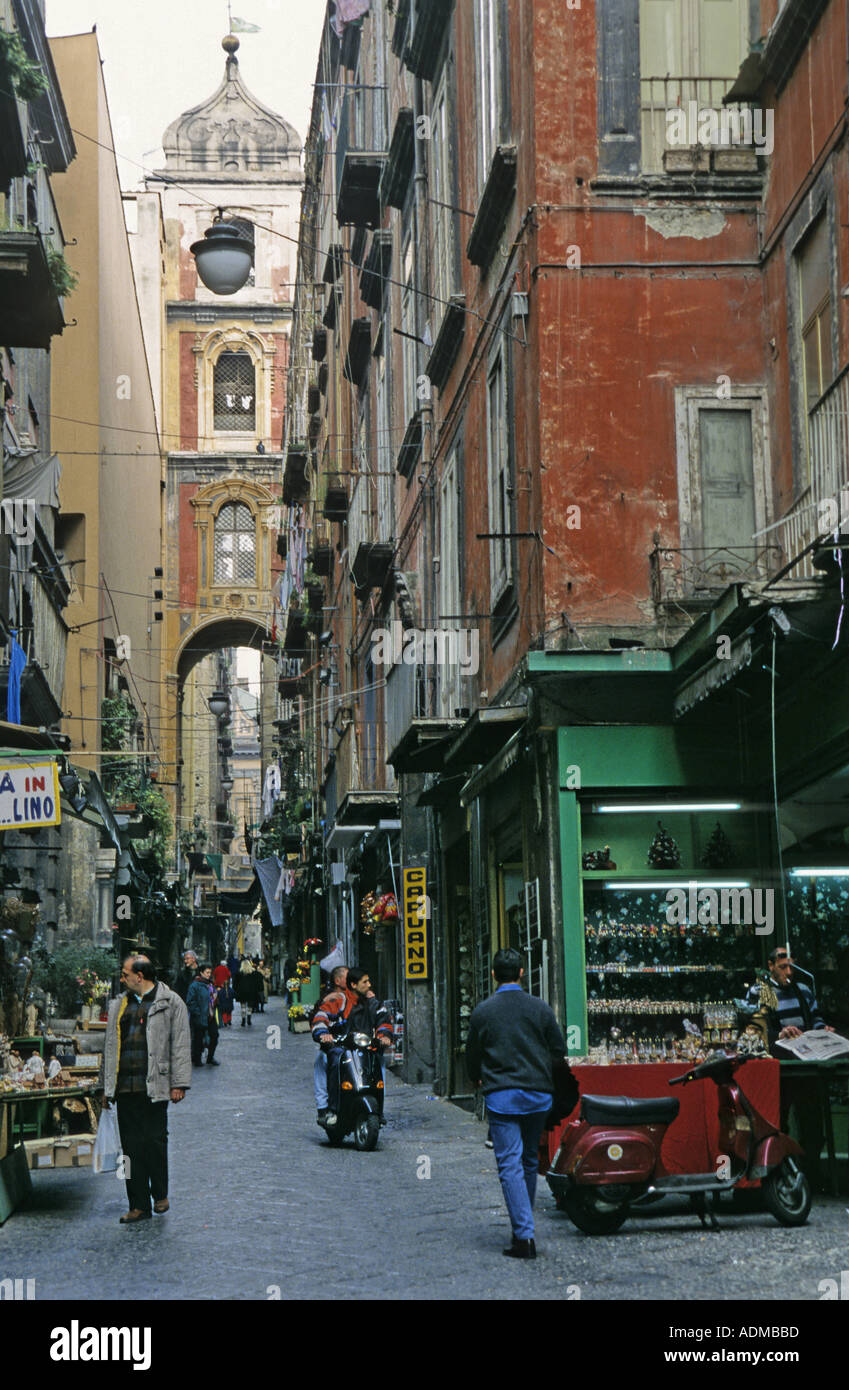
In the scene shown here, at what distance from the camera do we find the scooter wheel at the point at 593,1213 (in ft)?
32.6

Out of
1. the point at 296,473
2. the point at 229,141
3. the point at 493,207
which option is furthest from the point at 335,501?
the point at 229,141

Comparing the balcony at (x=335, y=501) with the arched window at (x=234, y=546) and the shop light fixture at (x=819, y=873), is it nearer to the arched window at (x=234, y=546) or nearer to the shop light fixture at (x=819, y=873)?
the shop light fixture at (x=819, y=873)

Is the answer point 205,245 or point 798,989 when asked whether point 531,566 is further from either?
point 205,245

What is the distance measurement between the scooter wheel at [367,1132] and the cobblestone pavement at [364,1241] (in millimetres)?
154

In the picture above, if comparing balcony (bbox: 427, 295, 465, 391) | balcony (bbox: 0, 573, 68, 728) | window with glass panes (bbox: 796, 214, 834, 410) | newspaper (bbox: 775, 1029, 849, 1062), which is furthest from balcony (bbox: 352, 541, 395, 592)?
newspaper (bbox: 775, 1029, 849, 1062)

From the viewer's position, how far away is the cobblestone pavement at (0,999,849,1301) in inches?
328

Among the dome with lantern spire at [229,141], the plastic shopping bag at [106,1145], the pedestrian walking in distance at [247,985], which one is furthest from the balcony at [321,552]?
the dome with lantern spire at [229,141]

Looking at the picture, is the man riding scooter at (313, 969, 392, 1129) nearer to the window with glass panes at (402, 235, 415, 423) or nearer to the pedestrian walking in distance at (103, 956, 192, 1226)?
the pedestrian walking in distance at (103, 956, 192, 1226)

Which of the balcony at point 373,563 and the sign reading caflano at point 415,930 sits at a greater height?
the balcony at point 373,563

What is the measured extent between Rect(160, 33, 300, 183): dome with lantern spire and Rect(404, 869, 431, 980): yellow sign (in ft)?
173

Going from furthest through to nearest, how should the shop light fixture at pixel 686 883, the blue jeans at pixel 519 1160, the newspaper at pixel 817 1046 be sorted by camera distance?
the shop light fixture at pixel 686 883 → the newspaper at pixel 817 1046 → the blue jeans at pixel 519 1160

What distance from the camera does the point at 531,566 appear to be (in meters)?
14.2

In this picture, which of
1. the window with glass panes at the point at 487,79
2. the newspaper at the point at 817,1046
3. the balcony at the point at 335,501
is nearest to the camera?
the newspaper at the point at 817,1046
